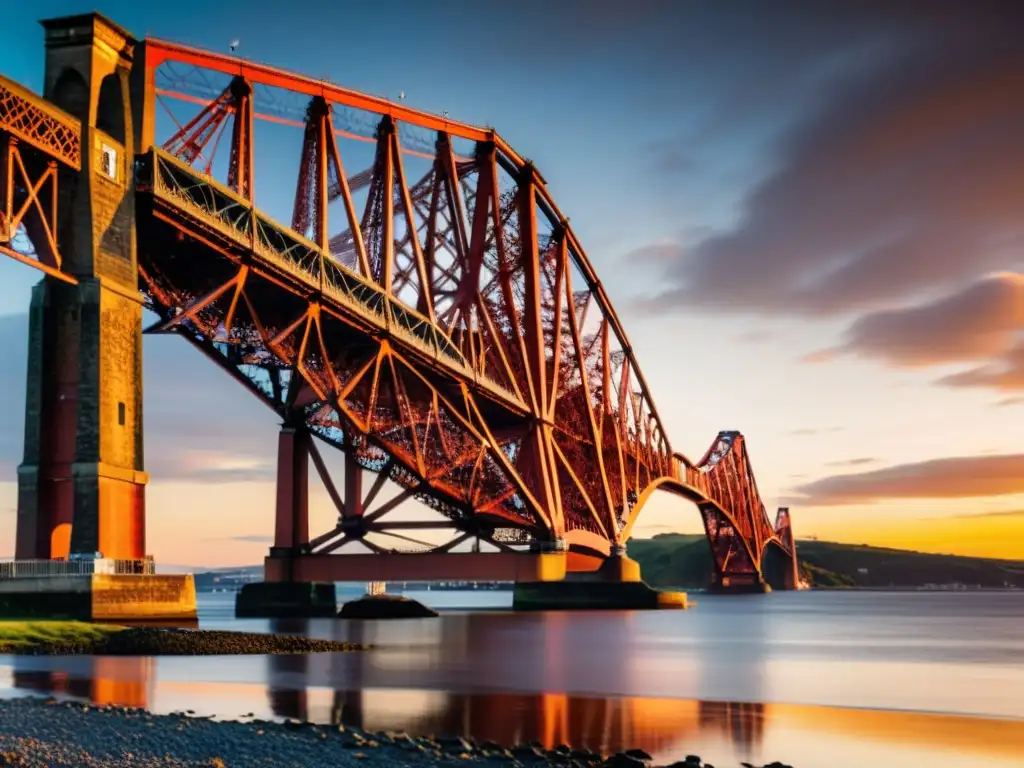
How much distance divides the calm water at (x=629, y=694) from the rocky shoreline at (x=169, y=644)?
676mm

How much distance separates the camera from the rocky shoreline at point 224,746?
651 inches

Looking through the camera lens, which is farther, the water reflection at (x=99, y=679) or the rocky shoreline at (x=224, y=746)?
the water reflection at (x=99, y=679)

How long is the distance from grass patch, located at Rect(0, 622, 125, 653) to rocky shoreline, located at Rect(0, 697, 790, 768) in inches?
460

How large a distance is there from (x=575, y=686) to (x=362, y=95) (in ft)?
115

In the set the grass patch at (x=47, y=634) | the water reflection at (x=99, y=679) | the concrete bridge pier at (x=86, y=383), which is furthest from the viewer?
the concrete bridge pier at (x=86, y=383)

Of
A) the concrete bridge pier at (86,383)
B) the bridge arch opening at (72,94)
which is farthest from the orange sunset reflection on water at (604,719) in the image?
the bridge arch opening at (72,94)

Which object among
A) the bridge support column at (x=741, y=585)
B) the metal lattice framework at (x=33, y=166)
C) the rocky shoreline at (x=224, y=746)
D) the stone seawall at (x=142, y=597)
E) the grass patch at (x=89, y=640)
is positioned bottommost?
the bridge support column at (x=741, y=585)

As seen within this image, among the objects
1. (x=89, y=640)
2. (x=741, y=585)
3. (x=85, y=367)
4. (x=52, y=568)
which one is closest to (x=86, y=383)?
(x=85, y=367)

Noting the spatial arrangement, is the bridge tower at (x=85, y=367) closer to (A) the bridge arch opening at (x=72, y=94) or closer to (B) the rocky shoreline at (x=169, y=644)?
(A) the bridge arch opening at (x=72, y=94)

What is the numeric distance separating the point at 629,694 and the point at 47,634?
49.2 feet

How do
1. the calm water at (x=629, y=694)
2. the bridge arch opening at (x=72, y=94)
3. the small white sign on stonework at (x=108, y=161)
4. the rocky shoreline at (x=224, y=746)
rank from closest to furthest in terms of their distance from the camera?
the rocky shoreline at (x=224, y=746)
the calm water at (x=629, y=694)
the bridge arch opening at (x=72, y=94)
the small white sign on stonework at (x=108, y=161)

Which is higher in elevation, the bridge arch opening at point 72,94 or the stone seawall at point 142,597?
the bridge arch opening at point 72,94

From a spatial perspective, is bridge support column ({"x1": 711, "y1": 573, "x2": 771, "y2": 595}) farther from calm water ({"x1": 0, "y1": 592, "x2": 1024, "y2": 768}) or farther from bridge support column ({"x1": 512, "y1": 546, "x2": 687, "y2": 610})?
calm water ({"x1": 0, "y1": 592, "x2": 1024, "y2": 768})

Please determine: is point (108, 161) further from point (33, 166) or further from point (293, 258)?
point (293, 258)
